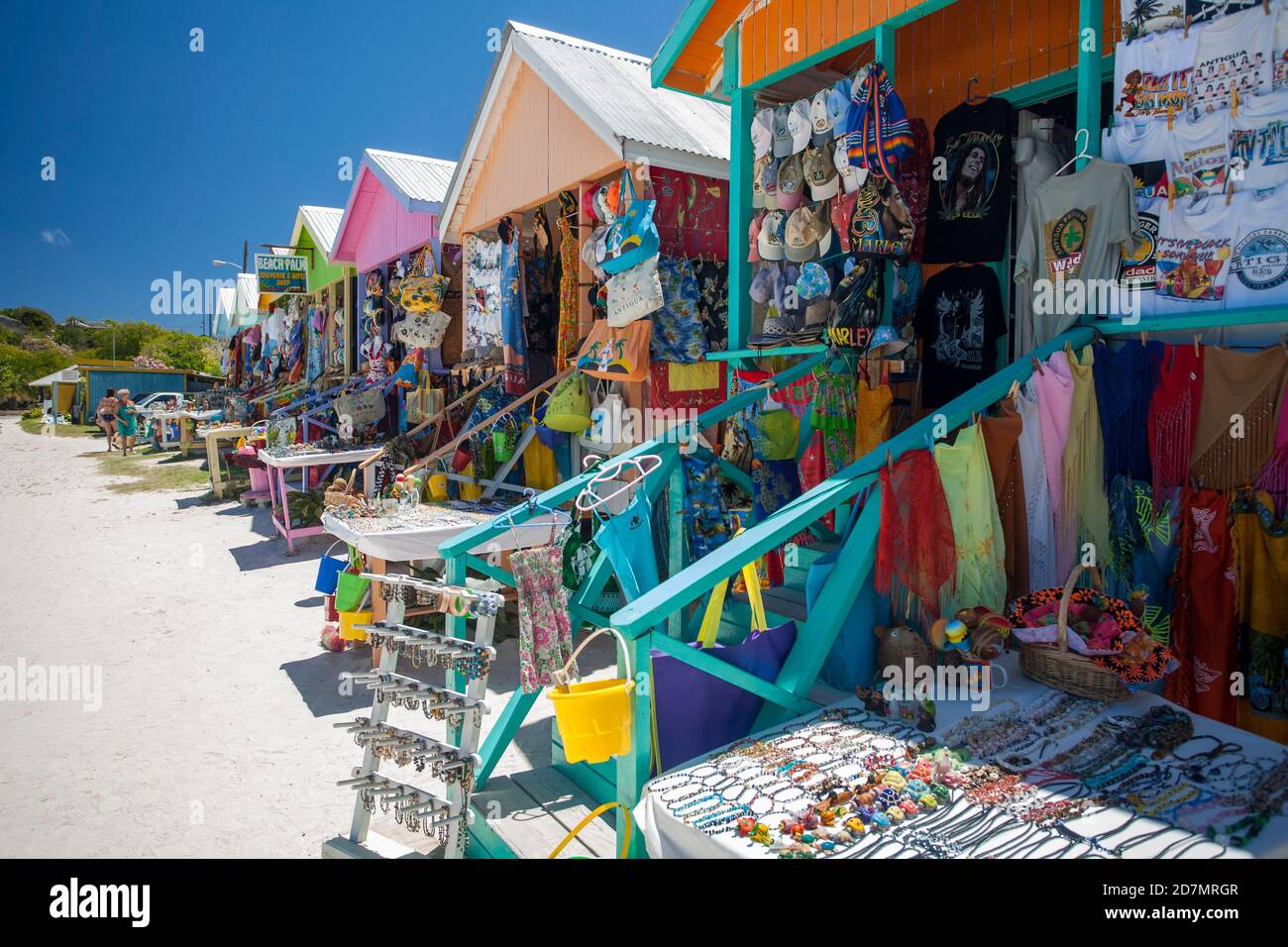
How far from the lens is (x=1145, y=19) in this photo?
430cm

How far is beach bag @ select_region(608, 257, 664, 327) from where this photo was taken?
24.0 ft

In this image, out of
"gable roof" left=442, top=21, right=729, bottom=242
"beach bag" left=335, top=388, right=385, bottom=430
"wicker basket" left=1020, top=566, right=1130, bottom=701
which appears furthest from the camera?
"beach bag" left=335, top=388, right=385, bottom=430

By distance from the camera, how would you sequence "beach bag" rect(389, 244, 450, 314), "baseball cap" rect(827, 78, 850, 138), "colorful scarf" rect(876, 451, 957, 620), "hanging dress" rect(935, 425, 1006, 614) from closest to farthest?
"colorful scarf" rect(876, 451, 957, 620)
"hanging dress" rect(935, 425, 1006, 614)
"baseball cap" rect(827, 78, 850, 138)
"beach bag" rect(389, 244, 450, 314)

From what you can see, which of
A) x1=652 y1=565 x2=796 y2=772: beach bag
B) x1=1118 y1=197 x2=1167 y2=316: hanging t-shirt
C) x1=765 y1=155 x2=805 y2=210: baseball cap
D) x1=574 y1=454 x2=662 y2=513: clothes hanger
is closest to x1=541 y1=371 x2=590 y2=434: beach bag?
x1=765 y1=155 x2=805 y2=210: baseball cap

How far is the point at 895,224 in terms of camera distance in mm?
5609

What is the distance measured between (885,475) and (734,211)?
388cm

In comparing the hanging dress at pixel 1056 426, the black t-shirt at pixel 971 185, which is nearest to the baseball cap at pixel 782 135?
the black t-shirt at pixel 971 185

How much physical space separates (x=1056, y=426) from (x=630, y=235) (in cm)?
422

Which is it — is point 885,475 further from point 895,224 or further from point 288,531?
point 288,531

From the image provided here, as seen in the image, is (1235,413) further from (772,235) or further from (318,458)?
(318,458)

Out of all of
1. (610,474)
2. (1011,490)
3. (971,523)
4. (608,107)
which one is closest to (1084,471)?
(1011,490)

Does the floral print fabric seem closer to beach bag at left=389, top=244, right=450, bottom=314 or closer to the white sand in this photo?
the white sand

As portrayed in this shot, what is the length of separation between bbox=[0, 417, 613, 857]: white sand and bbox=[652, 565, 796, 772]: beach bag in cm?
170
